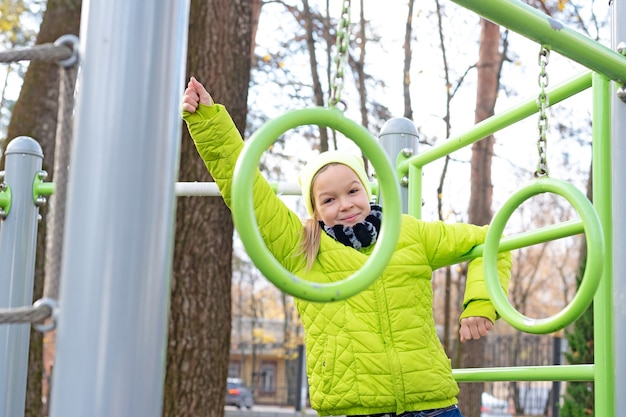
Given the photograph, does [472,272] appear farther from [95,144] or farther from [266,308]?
[266,308]

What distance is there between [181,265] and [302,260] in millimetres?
2351

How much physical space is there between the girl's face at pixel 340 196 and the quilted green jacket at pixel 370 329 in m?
0.07

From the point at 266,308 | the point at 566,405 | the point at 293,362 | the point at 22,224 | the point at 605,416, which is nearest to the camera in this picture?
the point at 605,416

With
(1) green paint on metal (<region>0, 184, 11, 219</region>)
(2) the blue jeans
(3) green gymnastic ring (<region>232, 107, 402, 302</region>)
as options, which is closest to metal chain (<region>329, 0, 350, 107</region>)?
(3) green gymnastic ring (<region>232, 107, 402, 302</region>)

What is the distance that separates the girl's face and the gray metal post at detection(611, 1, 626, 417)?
592mm

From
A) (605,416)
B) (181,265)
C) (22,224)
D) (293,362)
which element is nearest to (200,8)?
(181,265)

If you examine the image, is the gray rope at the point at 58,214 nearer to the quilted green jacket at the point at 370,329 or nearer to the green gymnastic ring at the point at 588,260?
the green gymnastic ring at the point at 588,260

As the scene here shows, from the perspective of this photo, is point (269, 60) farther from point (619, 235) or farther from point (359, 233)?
point (619, 235)

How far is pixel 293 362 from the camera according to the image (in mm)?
17453

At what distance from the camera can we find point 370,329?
2002 millimetres

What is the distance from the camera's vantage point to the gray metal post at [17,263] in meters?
2.84

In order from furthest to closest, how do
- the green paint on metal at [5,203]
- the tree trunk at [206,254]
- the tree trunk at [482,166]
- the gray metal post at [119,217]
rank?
the tree trunk at [482,166], the tree trunk at [206,254], the green paint on metal at [5,203], the gray metal post at [119,217]

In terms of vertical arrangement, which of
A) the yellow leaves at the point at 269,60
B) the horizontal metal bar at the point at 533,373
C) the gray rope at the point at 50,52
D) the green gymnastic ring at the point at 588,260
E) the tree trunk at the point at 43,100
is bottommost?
the horizontal metal bar at the point at 533,373

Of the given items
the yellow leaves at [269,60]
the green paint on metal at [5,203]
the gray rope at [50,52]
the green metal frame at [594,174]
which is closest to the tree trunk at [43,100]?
the green paint on metal at [5,203]
